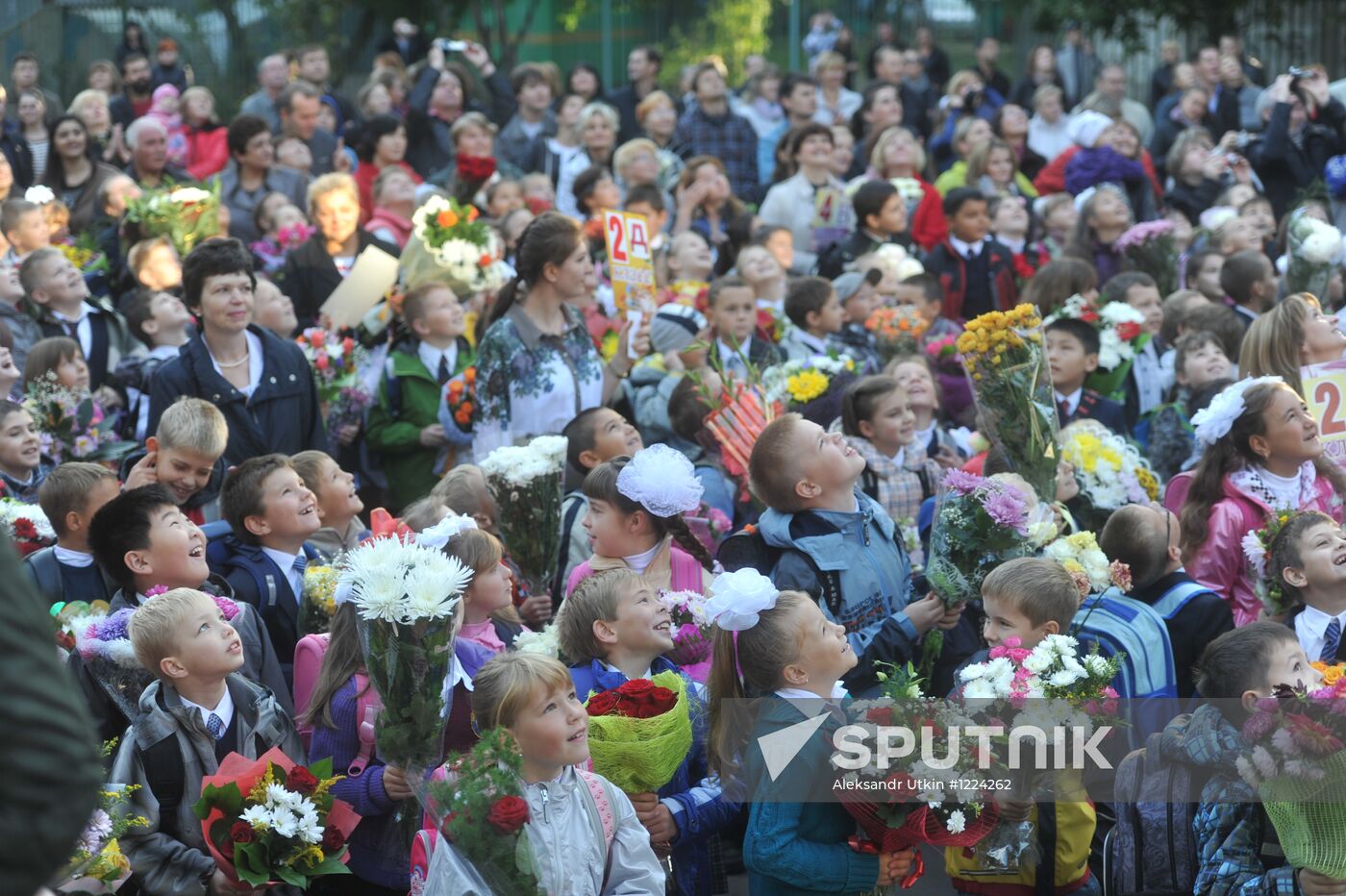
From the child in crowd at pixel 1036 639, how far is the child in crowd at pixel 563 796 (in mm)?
1292

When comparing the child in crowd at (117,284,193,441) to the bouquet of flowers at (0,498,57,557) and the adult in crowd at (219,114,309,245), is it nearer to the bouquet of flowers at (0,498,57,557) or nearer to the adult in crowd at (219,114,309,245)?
the bouquet of flowers at (0,498,57,557)

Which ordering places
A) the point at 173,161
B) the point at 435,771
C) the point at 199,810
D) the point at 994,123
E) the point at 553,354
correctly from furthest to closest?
1. the point at 994,123
2. the point at 173,161
3. the point at 553,354
4. the point at 199,810
5. the point at 435,771

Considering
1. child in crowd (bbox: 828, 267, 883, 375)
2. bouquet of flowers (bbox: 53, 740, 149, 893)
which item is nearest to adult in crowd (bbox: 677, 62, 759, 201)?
child in crowd (bbox: 828, 267, 883, 375)

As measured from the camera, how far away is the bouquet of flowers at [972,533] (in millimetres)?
5133

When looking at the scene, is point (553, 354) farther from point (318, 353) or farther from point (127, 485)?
point (127, 485)

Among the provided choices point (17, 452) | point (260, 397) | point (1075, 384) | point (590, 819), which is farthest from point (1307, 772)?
point (17, 452)

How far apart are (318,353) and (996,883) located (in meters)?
4.69

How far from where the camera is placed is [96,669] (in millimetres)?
4902

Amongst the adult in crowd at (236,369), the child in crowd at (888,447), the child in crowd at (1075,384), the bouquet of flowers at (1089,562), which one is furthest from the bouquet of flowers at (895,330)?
the bouquet of flowers at (1089,562)

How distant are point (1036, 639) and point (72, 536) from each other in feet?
11.1

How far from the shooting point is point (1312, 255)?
345 inches

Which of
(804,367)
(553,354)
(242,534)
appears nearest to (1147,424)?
(804,367)

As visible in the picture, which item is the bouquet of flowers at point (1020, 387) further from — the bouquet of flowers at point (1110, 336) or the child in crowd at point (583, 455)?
the bouquet of flowers at point (1110, 336)

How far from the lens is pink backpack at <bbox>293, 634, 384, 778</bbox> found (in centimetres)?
473
